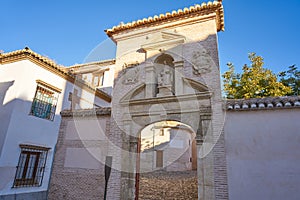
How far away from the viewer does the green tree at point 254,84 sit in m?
10.9

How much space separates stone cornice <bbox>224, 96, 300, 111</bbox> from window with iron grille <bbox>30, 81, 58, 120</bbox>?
7.18 m

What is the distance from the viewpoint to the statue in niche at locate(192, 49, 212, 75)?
579 cm

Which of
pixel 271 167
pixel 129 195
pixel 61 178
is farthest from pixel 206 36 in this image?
pixel 61 178

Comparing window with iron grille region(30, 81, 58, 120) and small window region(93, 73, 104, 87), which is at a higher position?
small window region(93, 73, 104, 87)

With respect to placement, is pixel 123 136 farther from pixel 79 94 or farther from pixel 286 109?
pixel 79 94

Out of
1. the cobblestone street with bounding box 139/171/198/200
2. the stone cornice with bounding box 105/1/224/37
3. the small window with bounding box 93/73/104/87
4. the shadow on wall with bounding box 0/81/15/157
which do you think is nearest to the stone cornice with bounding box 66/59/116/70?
the small window with bounding box 93/73/104/87

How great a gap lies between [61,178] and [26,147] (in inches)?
80.1

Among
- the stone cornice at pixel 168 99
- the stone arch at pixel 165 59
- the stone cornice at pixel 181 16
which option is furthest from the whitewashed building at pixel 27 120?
the stone arch at pixel 165 59

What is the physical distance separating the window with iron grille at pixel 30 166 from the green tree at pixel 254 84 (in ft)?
35.0

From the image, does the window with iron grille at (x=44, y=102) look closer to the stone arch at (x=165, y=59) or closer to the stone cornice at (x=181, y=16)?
the stone cornice at (x=181, y=16)

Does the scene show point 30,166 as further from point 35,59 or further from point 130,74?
point 130,74

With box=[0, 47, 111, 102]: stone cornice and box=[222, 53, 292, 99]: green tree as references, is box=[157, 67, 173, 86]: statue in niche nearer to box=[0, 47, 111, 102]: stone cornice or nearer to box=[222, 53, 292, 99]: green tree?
box=[0, 47, 111, 102]: stone cornice

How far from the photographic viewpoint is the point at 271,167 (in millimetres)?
4406

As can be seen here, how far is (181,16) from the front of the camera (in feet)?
21.8
